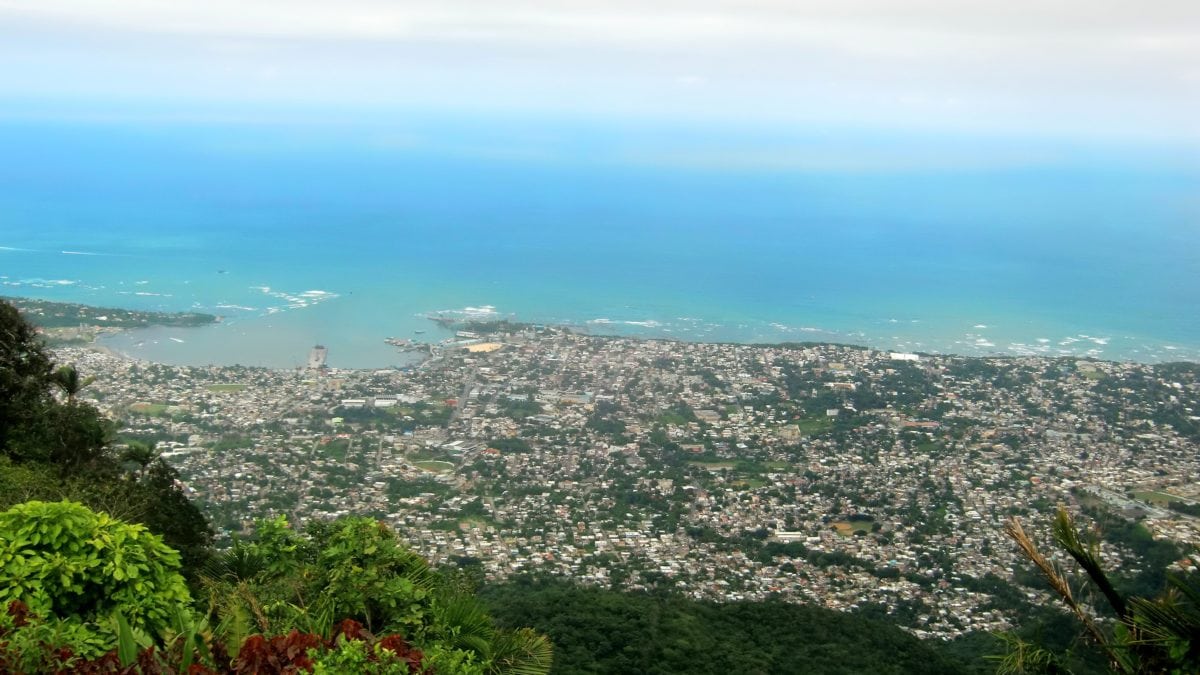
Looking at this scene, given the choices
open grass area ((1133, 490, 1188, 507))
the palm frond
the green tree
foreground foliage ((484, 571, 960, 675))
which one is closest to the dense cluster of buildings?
open grass area ((1133, 490, 1188, 507))

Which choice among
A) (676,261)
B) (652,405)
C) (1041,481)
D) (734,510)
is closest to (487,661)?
(734,510)

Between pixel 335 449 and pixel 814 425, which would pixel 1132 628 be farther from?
pixel 814 425

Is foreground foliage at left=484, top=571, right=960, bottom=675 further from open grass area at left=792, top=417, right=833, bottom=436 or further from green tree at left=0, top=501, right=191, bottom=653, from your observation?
open grass area at left=792, top=417, right=833, bottom=436

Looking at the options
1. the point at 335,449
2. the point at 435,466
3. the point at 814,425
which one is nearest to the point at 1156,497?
the point at 814,425

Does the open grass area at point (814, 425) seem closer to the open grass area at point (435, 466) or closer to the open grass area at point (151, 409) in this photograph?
the open grass area at point (435, 466)

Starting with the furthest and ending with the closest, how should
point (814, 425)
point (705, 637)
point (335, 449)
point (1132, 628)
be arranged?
point (814, 425) → point (335, 449) → point (705, 637) → point (1132, 628)

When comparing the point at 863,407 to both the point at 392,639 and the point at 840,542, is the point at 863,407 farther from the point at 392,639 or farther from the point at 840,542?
the point at 392,639
